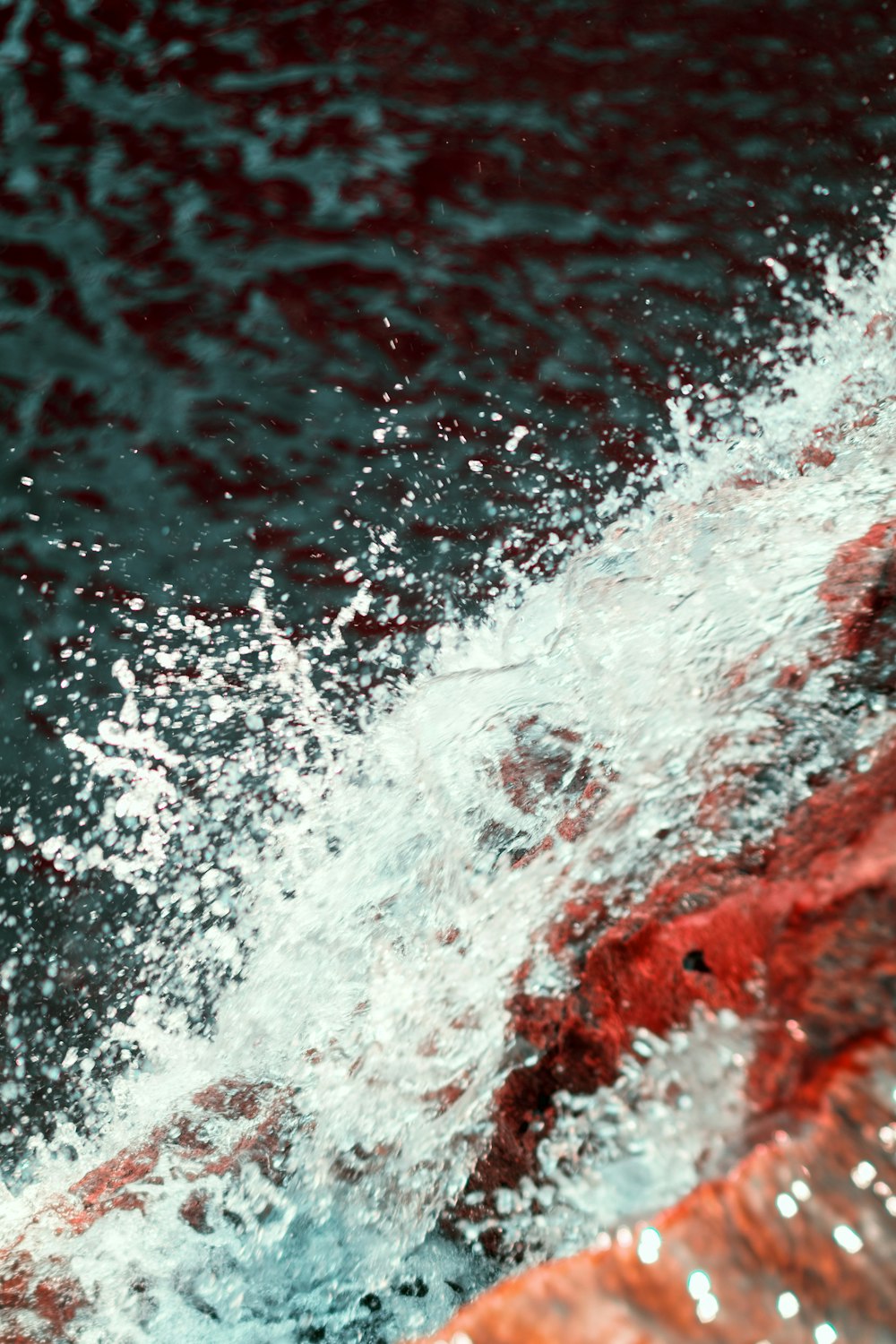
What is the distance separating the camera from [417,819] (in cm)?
246

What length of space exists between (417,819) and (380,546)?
76 centimetres

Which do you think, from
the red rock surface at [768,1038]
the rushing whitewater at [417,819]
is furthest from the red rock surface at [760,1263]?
the rushing whitewater at [417,819]

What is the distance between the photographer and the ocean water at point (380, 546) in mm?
1854

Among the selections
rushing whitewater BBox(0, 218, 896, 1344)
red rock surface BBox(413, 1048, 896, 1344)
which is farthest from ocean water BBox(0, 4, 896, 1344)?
red rock surface BBox(413, 1048, 896, 1344)

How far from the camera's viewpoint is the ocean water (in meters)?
1.85

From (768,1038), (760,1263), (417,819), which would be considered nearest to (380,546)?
(417,819)

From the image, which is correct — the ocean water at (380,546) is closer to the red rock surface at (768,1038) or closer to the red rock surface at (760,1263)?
the red rock surface at (768,1038)

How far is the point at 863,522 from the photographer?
82.7 inches

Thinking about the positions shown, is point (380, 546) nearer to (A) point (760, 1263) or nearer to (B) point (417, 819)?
(B) point (417, 819)

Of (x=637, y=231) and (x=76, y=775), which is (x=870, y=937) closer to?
(x=76, y=775)

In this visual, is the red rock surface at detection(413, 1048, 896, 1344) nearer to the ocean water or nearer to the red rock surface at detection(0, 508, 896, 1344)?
the red rock surface at detection(0, 508, 896, 1344)

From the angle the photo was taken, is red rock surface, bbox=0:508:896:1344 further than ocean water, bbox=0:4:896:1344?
No

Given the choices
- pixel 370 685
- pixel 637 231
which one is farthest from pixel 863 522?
pixel 637 231

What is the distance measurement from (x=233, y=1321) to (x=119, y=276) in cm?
269
